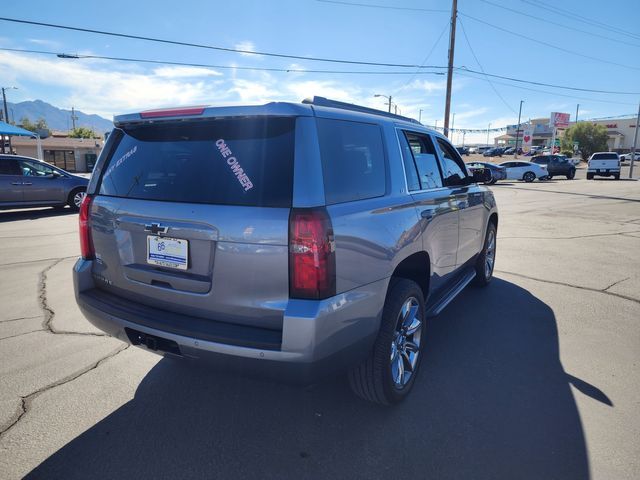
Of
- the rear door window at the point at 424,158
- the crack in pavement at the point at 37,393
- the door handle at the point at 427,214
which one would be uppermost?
the rear door window at the point at 424,158

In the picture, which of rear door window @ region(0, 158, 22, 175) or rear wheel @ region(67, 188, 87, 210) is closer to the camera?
rear door window @ region(0, 158, 22, 175)

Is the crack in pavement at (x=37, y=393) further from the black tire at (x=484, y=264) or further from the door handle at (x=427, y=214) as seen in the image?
the black tire at (x=484, y=264)

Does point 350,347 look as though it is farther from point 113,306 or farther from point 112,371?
point 112,371

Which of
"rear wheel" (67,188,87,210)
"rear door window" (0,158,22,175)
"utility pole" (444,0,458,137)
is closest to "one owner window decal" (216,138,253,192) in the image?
"rear door window" (0,158,22,175)

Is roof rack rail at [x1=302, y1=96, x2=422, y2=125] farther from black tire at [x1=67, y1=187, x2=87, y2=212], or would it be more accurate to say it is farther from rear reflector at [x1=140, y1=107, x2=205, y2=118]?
black tire at [x1=67, y1=187, x2=87, y2=212]

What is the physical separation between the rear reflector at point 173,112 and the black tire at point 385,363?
1.63 meters

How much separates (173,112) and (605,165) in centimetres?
4030

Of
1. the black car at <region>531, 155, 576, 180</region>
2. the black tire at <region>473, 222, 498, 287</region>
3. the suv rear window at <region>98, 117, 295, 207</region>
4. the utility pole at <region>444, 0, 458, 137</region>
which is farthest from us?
the black car at <region>531, 155, 576, 180</region>

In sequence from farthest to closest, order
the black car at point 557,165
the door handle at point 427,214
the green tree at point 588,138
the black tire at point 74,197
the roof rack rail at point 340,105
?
1. the green tree at point 588,138
2. the black car at point 557,165
3. the black tire at point 74,197
4. the door handle at point 427,214
5. the roof rack rail at point 340,105

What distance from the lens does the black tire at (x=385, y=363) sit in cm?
275

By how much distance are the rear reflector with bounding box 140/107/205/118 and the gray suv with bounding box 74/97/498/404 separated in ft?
0.03

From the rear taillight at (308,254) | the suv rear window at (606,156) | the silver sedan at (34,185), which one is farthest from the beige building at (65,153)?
the rear taillight at (308,254)

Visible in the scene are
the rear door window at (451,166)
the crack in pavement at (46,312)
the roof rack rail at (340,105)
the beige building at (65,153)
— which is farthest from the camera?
the beige building at (65,153)

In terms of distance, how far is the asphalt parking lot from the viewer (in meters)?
2.44
